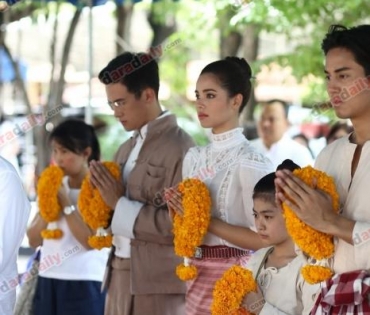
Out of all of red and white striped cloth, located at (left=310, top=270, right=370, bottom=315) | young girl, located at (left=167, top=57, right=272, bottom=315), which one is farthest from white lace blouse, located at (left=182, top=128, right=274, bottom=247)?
red and white striped cloth, located at (left=310, top=270, right=370, bottom=315)

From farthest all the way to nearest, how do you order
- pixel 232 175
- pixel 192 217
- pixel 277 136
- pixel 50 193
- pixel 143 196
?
1. pixel 277 136
2. pixel 50 193
3. pixel 143 196
4. pixel 232 175
5. pixel 192 217

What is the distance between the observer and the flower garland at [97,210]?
14.2 feet

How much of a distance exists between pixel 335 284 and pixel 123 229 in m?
1.57

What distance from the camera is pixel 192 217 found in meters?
3.63

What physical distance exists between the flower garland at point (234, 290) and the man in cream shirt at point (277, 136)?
367 cm

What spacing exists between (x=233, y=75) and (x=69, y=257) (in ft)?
5.51

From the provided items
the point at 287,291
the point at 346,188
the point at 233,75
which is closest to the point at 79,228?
the point at 233,75

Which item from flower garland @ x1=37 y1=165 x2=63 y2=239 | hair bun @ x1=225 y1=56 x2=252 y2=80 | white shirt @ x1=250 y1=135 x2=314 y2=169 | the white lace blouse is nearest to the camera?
the white lace blouse

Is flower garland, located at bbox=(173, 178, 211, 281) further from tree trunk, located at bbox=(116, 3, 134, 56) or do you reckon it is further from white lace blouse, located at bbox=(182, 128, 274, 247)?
tree trunk, located at bbox=(116, 3, 134, 56)

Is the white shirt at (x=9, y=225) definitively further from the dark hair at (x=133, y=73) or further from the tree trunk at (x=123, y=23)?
the tree trunk at (x=123, y=23)

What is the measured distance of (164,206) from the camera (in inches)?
165

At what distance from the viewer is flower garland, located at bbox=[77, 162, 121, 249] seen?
14.2 ft

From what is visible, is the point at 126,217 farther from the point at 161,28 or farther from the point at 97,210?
the point at 161,28

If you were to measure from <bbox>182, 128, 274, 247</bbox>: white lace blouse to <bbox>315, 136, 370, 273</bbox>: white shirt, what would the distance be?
73 cm
